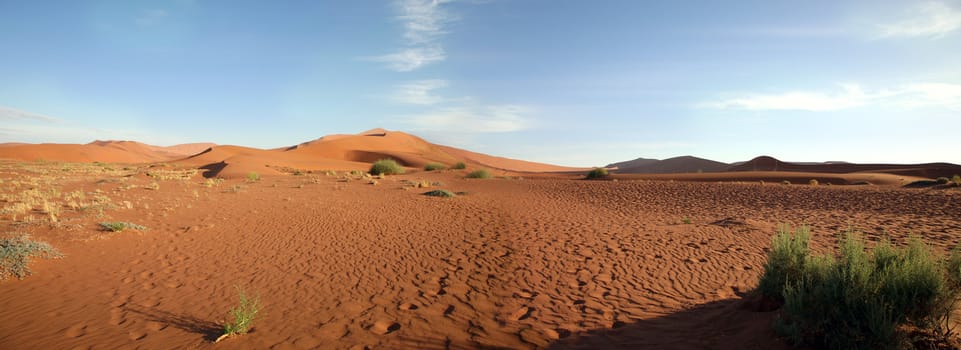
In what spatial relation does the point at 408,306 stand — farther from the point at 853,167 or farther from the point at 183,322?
the point at 853,167

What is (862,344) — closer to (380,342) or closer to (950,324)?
(950,324)

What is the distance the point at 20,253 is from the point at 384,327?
627 cm

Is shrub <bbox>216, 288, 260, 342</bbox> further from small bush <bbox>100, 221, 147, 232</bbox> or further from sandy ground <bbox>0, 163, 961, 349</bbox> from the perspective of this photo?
small bush <bbox>100, 221, 147, 232</bbox>

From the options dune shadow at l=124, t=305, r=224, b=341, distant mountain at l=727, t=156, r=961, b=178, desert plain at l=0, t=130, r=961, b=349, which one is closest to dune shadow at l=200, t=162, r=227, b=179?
desert plain at l=0, t=130, r=961, b=349

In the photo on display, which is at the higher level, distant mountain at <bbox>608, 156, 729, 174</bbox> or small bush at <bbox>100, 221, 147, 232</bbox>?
distant mountain at <bbox>608, 156, 729, 174</bbox>

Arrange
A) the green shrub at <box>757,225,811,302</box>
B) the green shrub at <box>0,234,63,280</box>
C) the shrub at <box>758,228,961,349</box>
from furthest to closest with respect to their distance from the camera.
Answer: the green shrub at <box>0,234,63,280</box>
the green shrub at <box>757,225,811,302</box>
the shrub at <box>758,228,961,349</box>

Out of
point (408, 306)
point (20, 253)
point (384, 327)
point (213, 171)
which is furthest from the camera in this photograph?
point (213, 171)

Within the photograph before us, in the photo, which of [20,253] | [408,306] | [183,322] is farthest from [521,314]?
[20,253]

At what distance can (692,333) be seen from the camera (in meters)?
4.07

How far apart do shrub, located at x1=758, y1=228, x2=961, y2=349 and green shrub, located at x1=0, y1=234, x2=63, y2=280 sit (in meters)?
9.61

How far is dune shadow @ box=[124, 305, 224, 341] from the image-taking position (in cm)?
435

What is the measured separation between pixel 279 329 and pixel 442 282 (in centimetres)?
227

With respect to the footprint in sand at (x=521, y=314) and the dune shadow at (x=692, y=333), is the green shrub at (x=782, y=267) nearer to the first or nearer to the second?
the dune shadow at (x=692, y=333)

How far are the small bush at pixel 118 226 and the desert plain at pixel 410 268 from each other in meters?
0.20
